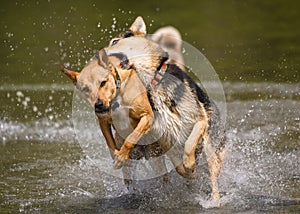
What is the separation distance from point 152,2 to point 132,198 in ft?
37.1

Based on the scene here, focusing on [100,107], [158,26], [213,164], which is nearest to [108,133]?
[100,107]

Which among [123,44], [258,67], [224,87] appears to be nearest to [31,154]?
[123,44]

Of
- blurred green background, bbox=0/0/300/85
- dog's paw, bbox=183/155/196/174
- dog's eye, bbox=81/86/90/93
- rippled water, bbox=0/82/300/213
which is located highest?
dog's eye, bbox=81/86/90/93

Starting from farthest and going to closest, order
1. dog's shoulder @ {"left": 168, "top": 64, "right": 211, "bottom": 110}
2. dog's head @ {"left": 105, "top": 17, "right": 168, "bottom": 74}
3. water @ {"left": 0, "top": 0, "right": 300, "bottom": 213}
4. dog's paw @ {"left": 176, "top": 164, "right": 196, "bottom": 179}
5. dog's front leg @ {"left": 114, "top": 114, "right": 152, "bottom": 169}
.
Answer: water @ {"left": 0, "top": 0, "right": 300, "bottom": 213}, dog's shoulder @ {"left": 168, "top": 64, "right": 211, "bottom": 110}, dog's paw @ {"left": 176, "top": 164, "right": 196, "bottom": 179}, dog's head @ {"left": 105, "top": 17, "right": 168, "bottom": 74}, dog's front leg @ {"left": 114, "top": 114, "right": 152, "bottom": 169}

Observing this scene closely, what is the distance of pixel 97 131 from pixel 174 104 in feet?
9.42

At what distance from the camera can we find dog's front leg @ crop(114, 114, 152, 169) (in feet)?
18.0

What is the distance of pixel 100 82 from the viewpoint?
5.33 m

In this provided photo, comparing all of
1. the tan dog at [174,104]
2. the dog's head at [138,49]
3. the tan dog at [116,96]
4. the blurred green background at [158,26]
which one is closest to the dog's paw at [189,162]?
the tan dog at [174,104]

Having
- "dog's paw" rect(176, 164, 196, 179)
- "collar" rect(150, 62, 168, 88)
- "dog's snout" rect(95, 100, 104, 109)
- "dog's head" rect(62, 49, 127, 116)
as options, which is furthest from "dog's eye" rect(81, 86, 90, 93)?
"dog's paw" rect(176, 164, 196, 179)

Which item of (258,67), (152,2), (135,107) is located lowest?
(152,2)

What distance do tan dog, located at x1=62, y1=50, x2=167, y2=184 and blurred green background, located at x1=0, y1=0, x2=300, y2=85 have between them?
3.44 m

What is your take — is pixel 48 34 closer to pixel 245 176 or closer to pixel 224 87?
pixel 224 87

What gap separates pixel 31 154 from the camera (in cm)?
798

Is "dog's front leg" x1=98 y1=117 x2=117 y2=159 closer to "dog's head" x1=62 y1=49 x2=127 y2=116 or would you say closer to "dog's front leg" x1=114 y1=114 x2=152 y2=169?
"dog's front leg" x1=114 y1=114 x2=152 y2=169
